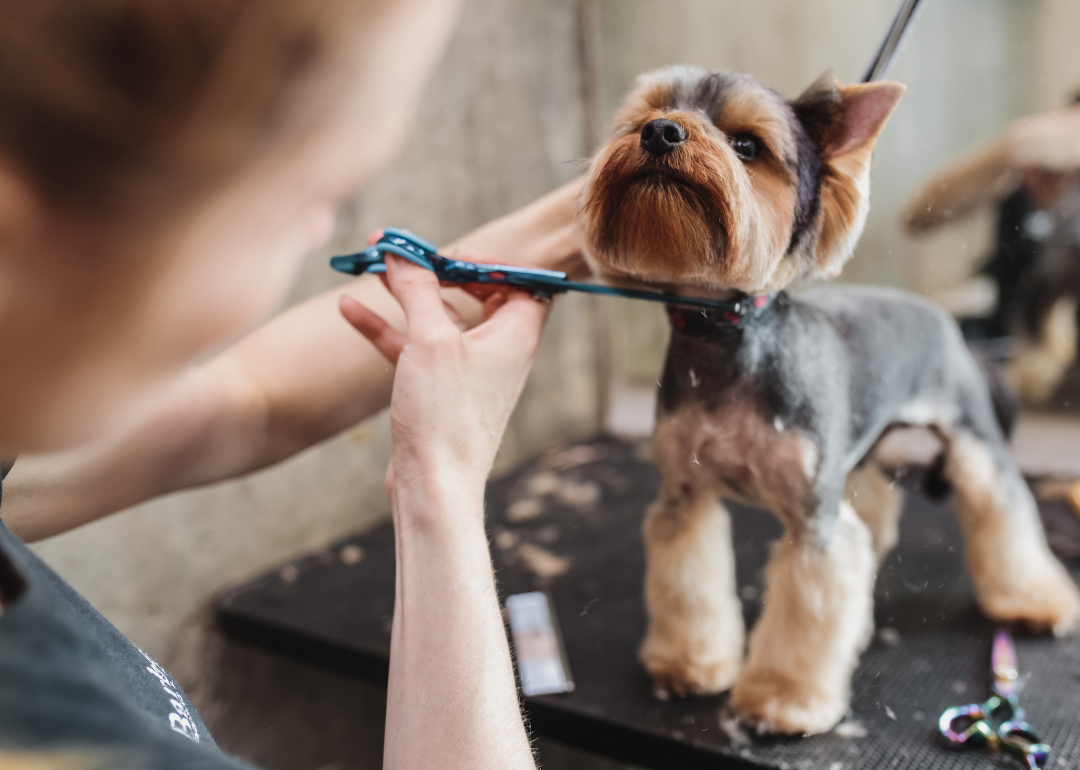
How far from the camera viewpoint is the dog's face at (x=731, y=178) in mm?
500

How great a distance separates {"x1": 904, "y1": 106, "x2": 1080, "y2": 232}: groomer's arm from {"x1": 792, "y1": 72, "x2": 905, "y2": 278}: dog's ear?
69 millimetres

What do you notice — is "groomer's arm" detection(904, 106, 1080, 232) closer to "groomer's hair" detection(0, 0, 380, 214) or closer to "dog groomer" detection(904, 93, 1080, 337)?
"dog groomer" detection(904, 93, 1080, 337)

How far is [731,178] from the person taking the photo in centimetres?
50

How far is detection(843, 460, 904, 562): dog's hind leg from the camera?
60cm

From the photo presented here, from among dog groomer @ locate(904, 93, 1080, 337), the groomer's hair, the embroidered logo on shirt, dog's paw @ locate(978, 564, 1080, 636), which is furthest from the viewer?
dog's paw @ locate(978, 564, 1080, 636)

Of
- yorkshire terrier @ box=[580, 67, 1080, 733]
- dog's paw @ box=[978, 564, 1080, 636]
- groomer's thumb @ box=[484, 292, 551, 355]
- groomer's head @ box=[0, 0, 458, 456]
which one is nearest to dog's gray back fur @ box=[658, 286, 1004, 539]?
yorkshire terrier @ box=[580, 67, 1080, 733]

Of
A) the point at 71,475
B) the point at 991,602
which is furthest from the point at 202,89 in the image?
the point at 991,602

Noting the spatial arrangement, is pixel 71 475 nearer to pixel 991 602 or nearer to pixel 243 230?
pixel 243 230

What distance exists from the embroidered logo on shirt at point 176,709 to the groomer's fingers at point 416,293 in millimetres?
264

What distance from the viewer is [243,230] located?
297 millimetres

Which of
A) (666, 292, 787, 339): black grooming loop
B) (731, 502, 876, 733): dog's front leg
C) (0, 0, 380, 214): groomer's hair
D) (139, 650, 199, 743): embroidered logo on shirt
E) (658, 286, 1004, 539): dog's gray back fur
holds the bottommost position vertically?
(731, 502, 876, 733): dog's front leg

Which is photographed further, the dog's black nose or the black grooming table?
the black grooming table

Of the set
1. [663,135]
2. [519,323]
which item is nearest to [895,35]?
[663,135]

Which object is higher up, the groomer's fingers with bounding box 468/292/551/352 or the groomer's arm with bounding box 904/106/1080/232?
the groomer's arm with bounding box 904/106/1080/232
